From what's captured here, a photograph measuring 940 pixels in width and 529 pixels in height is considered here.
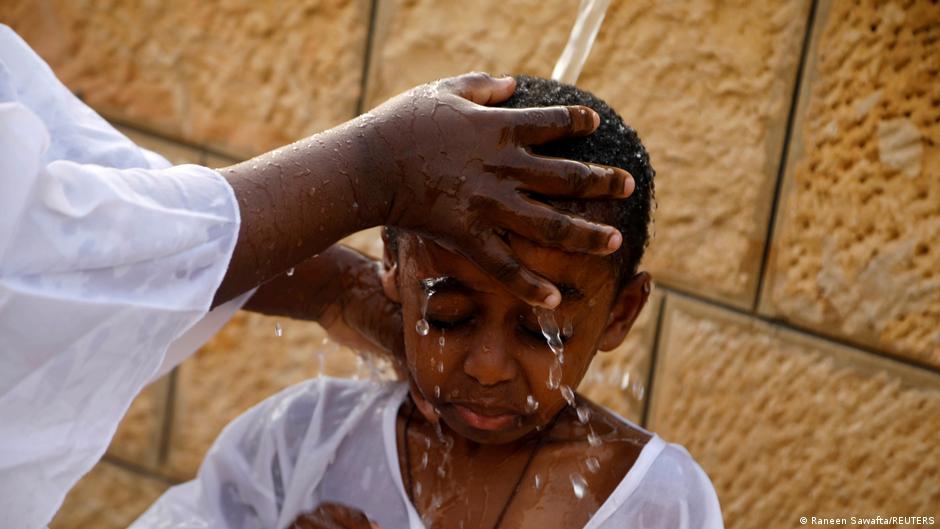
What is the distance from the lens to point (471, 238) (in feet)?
5.30

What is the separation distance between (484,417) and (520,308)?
7.6 inches

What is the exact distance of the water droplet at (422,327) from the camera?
1810 mm

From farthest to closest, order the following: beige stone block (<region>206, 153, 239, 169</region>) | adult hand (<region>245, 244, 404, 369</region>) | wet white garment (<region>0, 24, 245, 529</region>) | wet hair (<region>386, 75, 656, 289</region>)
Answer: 1. beige stone block (<region>206, 153, 239, 169</region>)
2. adult hand (<region>245, 244, 404, 369</region>)
3. wet hair (<region>386, 75, 656, 289</region>)
4. wet white garment (<region>0, 24, 245, 529</region>)

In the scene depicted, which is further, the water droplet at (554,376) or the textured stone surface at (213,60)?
the textured stone surface at (213,60)

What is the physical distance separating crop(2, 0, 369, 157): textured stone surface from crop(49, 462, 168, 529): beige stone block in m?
1.00

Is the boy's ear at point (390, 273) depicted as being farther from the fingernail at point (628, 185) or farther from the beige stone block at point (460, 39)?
the beige stone block at point (460, 39)

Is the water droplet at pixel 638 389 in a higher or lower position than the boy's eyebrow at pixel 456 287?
lower

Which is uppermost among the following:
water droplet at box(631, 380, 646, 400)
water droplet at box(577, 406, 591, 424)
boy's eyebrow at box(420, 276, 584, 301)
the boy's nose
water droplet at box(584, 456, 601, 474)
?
boy's eyebrow at box(420, 276, 584, 301)

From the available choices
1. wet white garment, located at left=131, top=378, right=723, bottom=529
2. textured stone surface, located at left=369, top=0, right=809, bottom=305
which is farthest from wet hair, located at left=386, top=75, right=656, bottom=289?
textured stone surface, located at left=369, top=0, right=809, bottom=305

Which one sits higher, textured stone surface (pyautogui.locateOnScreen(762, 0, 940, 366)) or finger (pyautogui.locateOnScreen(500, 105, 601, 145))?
finger (pyautogui.locateOnScreen(500, 105, 601, 145))

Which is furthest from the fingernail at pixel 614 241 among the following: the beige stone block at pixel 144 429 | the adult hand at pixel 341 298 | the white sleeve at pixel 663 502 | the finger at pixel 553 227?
the beige stone block at pixel 144 429

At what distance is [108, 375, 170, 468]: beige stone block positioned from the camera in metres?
3.40

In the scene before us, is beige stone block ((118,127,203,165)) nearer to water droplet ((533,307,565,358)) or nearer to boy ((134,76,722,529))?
boy ((134,76,722,529))

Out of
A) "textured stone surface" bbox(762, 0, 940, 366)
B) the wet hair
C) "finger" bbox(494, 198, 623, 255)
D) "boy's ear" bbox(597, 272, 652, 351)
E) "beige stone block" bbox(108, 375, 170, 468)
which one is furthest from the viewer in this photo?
"beige stone block" bbox(108, 375, 170, 468)
